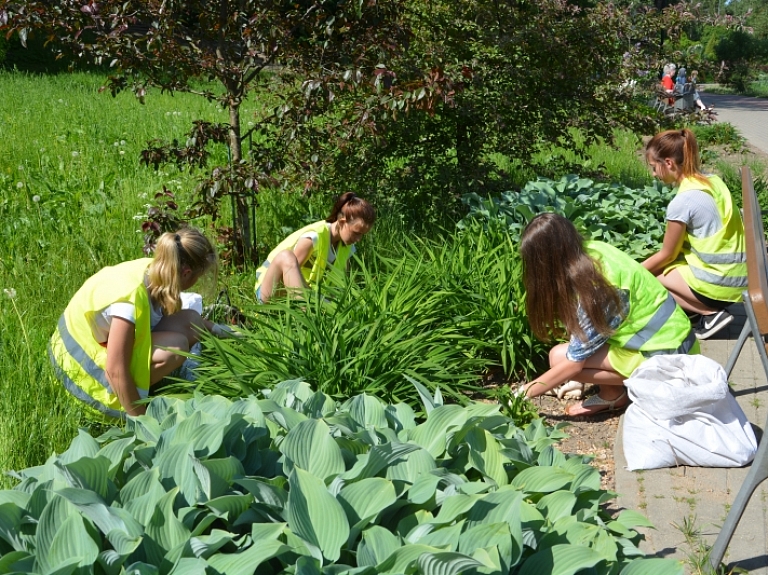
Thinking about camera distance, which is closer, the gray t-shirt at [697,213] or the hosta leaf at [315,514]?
the hosta leaf at [315,514]

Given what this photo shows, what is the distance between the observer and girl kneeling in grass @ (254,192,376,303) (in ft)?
15.1

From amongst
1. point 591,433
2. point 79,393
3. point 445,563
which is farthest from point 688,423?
point 79,393

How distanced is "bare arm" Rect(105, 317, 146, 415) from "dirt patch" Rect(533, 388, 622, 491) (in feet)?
6.25

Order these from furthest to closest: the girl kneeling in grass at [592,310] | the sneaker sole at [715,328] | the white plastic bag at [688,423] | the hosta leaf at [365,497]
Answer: the sneaker sole at [715,328], the girl kneeling in grass at [592,310], the white plastic bag at [688,423], the hosta leaf at [365,497]

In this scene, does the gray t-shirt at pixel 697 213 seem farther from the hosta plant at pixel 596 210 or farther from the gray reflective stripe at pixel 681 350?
the gray reflective stripe at pixel 681 350

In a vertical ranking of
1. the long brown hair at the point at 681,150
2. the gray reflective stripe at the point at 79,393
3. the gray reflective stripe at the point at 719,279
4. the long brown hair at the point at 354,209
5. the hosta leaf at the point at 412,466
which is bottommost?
the gray reflective stripe at the point at 79,393

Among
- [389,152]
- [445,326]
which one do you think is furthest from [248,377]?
[389,152]

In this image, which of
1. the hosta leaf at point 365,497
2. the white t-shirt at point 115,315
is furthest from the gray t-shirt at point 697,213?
the hosta leaf at point 365,497

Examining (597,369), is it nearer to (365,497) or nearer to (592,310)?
(592,310)

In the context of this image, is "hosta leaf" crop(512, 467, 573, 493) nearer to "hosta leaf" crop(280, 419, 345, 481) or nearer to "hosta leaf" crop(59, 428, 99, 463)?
"hosta leaf" crop(280, 419, 345, 481)

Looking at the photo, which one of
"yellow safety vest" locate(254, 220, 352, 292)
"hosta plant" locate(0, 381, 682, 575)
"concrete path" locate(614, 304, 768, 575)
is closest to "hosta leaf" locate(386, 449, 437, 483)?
"hosta plant" locate(0, 381, 682, 575)

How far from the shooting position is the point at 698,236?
15.8 feet

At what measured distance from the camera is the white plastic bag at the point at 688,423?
3320 millimetres

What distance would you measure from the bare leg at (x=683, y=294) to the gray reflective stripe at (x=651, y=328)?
1169mm
